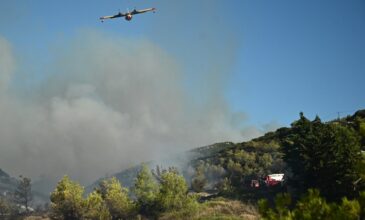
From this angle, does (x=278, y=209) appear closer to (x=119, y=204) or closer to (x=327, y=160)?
(x=327, y=160)

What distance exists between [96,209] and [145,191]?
9536 millimetres

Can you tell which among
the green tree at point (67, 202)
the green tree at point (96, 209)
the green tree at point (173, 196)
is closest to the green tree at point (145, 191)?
the green tree at point (173, 196)

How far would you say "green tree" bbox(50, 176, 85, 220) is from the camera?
87.1 metres

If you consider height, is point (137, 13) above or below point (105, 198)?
above

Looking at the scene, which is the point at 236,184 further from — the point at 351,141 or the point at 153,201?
the point at 351,141

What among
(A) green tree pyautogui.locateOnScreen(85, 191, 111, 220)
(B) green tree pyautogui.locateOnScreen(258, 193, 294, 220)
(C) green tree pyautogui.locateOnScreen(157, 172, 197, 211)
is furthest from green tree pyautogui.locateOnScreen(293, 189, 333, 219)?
(A) green tree pyautogui.locateOnScreen(85, 191, 111, 220)

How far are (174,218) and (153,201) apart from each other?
7651 mm

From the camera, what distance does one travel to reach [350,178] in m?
61.0

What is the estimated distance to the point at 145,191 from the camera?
86812mm

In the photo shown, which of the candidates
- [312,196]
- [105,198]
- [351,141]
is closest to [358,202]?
[312,196]

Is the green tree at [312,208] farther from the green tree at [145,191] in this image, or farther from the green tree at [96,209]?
the green tree at [96,209]

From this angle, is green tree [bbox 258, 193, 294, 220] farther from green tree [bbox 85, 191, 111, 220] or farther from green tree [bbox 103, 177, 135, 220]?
green tree [bbox 85, 191, 111, 220]

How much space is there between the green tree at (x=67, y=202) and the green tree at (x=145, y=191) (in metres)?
10.6

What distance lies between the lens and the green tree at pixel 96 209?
84.6m
